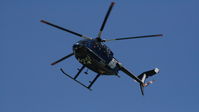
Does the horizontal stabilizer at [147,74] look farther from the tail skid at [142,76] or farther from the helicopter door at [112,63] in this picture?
the helicopter door at [112,63]

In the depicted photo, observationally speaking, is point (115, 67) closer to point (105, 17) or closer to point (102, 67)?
point (102, 67)

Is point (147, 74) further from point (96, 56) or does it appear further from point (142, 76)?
point (96, 56)

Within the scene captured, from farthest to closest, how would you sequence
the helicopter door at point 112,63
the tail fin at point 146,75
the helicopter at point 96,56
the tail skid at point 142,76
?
the tail fin at point 146,75 < the tail skid at point 142,76 < the helicopter door at point 112,63 < the helicopter at point 96,56

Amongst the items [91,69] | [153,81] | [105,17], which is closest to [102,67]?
[91,69]

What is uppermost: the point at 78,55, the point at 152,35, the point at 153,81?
the point at 152,35

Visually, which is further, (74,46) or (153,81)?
(153,81)

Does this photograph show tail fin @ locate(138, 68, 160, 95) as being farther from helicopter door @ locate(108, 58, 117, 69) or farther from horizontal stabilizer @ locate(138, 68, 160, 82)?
helicopter door @ locate(108, 58, 117, 69)

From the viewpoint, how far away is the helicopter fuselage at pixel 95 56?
92.7 ft

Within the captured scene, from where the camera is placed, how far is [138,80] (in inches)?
1366

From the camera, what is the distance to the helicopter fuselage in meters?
28.2

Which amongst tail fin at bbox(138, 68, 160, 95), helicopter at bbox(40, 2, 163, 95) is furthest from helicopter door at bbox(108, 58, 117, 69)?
tail fin at bbox(138, 68, 160, 95)

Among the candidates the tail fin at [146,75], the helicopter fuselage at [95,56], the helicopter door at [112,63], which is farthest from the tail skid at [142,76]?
the helicopter fuselage at [95,56]

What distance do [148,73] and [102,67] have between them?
8739mm

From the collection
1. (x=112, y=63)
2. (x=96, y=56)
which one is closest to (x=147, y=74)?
(x=112, y=63)
